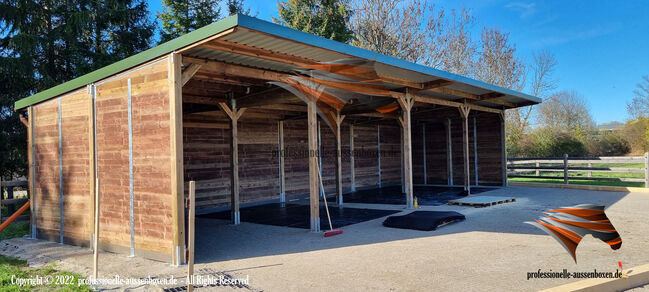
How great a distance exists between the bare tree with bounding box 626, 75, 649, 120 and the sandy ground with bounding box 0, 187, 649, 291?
1978 centimetres

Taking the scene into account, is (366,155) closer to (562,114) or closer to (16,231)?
(16,231)

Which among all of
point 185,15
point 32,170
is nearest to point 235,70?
point 32,170

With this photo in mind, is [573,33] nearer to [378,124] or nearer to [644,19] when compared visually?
[644,19]

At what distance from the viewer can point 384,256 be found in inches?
205

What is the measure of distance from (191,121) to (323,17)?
1219 centimetres

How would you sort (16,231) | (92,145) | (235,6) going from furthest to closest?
(235,6), (16,231), (92,145)

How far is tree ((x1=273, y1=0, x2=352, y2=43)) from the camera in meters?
19.8

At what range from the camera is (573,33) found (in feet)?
109

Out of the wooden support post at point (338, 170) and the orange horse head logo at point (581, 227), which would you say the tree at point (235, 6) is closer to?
the wooden support post at point (338, 170)

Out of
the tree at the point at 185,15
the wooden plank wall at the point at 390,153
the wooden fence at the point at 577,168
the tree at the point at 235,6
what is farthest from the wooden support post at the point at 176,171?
the tree at the point at 235,6

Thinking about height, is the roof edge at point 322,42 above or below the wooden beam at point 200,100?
above

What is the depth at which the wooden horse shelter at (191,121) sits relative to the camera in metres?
5.26

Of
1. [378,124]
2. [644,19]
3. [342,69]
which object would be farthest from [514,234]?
[644,19]

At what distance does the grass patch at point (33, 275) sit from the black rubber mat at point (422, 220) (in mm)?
4840
